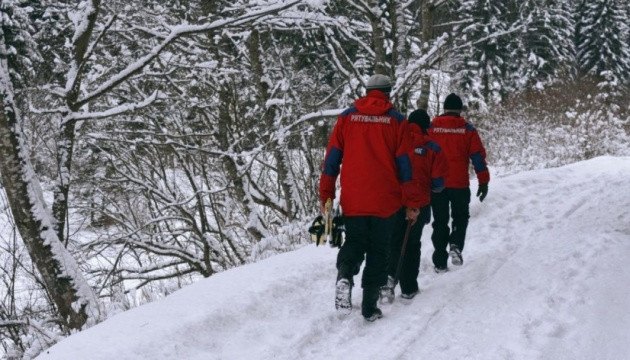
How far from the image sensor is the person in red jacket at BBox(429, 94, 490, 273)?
5773mm

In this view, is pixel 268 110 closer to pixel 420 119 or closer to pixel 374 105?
pixel 420 119

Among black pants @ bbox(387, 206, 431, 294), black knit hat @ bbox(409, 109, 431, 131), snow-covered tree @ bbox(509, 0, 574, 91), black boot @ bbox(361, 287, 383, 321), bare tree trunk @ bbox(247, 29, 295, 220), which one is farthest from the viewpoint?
snow-covered tree @ bbox(509, 0, 574, 91)

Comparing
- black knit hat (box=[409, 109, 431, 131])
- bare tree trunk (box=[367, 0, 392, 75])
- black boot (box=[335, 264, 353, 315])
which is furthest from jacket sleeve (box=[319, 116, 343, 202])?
bare tree trunk (box=[367, 0, 392, 75])

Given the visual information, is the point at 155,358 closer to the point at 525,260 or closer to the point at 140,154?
the point at 525,260

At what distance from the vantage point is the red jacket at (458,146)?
229 inches

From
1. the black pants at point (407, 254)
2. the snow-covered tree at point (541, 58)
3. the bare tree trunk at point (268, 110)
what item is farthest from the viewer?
the snow-covered tree at point (541, 58)

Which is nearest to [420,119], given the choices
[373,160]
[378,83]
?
[378,83]

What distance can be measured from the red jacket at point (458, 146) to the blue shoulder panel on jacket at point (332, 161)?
6.23 ft

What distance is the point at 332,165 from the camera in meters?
4.40

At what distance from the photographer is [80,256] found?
838 cm

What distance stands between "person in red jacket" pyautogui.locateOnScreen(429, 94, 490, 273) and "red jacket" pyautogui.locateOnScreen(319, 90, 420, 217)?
5.09 feet

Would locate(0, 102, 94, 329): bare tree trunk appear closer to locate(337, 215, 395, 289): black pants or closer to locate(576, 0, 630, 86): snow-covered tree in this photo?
locate(337, 215, 395, 289): black pants

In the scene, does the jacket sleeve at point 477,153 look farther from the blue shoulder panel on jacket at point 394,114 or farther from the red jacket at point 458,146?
the blue shoulder panel on jacket at point 394,114

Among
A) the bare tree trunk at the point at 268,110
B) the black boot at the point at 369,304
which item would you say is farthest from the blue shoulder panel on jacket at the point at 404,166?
the bare tree trunk at the point at 268,110
